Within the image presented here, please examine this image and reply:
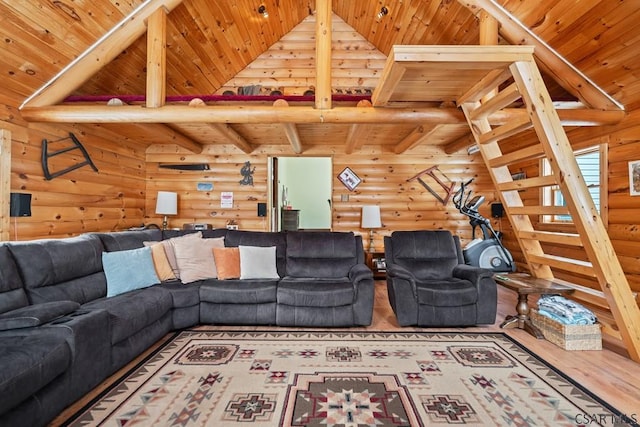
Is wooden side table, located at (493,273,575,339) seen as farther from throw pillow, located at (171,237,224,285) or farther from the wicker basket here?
throw pillow, located at (171,237,224,285)

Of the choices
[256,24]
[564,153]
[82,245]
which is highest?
[256,24]

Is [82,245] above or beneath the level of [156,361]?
above

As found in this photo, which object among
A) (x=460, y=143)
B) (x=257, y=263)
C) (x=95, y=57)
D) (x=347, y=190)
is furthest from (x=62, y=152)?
(x=460, y=143)

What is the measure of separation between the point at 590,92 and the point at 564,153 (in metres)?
1.51

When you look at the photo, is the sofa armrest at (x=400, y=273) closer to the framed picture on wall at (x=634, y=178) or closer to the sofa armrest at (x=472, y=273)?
the sofa armrest at (x=472, y=273)

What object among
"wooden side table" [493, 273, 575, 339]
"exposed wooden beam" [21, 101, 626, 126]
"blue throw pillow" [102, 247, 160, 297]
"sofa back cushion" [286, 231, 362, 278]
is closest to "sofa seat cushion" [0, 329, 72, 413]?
"blue throw pillow" [102, 247, 160, 297]

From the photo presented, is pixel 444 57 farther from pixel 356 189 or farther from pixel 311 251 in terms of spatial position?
pixel 356 189

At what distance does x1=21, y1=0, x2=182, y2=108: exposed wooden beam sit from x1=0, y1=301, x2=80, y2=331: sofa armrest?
252 cm

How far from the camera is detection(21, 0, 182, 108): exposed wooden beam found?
3461mm

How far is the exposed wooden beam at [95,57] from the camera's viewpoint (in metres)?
3.46

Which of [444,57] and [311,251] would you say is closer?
[444,57]

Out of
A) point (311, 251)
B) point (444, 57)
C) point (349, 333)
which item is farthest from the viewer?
point (311, 251)

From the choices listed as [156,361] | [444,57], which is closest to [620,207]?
[444,57]

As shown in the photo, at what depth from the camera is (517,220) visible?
364 centimetres
